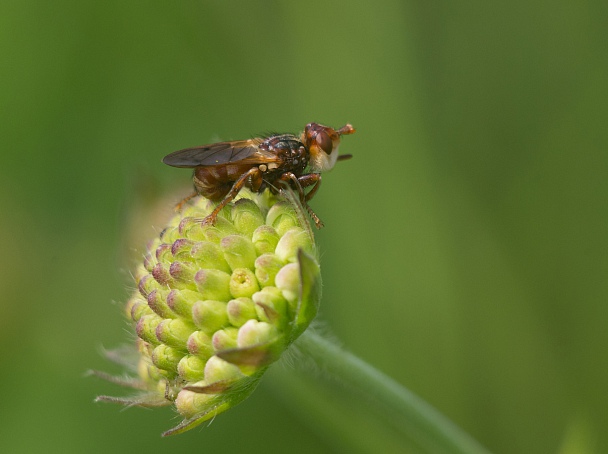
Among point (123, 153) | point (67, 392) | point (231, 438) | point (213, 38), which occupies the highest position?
point (213, 38)

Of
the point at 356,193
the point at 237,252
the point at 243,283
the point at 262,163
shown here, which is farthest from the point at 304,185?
the point at 356,193

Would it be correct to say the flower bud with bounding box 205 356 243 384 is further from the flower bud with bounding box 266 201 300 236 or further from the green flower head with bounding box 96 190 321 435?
the flower bud with bounding box 266 201 300 236

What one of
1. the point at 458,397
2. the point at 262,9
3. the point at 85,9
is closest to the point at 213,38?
the point at 262,9

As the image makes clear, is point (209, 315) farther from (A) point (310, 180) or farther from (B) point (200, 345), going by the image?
(A) point (310, 180)

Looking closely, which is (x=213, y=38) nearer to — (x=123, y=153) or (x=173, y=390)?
(x=123, y=153)

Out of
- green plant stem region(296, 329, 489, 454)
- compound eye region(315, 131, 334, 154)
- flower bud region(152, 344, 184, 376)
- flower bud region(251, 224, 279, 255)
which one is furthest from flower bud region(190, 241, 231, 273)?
compound eye region(315, 131, 334, 154)

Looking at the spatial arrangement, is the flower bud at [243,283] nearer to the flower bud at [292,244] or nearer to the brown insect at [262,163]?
the flower bud at [292,244]
